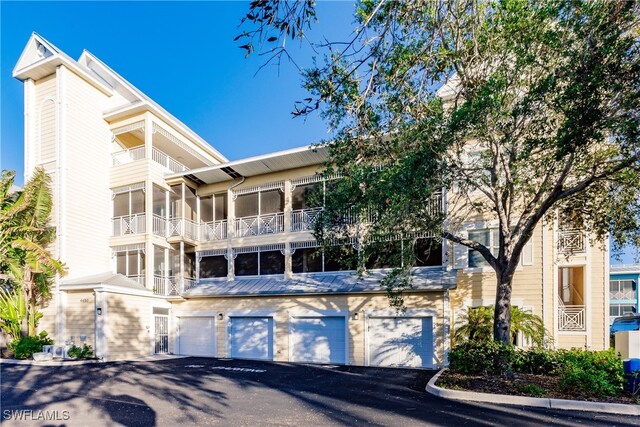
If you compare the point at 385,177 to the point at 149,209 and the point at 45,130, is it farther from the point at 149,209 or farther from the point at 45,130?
the point at 45,130

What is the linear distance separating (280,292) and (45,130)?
42.4ft

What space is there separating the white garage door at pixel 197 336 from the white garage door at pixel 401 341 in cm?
728

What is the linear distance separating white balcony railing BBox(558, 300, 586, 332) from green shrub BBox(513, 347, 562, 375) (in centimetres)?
415

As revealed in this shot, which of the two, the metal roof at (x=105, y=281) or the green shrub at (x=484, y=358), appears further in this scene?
the metal roof at (x=105, y=281)

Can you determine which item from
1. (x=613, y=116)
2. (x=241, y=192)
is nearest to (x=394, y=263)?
(x=613, y=116)

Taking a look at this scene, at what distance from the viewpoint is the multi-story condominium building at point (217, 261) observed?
45.7 ft

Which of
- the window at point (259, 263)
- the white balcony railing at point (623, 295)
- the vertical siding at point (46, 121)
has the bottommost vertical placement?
the white balcony railing at point (623, 295)

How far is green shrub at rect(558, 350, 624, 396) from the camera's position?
795 centimetres

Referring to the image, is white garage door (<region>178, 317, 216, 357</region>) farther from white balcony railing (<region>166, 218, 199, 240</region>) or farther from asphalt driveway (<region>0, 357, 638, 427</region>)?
asphalt driveway (<region>0, 357, 638, 427</region>)

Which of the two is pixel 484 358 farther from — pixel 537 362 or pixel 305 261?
pixel 305 261

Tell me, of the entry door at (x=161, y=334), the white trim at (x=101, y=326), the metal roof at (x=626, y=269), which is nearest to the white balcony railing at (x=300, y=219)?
the entry door at (x=161, y=334)

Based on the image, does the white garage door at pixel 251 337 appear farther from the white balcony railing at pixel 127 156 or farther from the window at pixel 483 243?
the white balcony railing at pixel 127 156

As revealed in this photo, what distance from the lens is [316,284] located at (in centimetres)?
1617

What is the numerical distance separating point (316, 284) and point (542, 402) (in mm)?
9684
